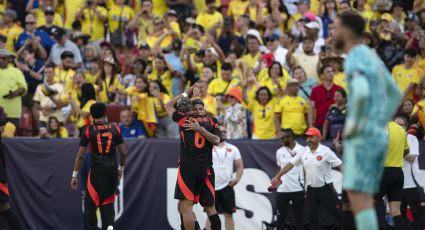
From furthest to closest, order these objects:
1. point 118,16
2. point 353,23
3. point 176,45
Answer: point 118,16
point 176,45
point 353,23

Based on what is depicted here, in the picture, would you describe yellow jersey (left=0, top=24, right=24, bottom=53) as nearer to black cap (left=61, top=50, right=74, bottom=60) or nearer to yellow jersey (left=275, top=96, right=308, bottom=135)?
black cap (left=61, top=50, right=74, bottom=60)

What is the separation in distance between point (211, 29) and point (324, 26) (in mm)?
2657

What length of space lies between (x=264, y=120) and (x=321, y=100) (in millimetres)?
1253

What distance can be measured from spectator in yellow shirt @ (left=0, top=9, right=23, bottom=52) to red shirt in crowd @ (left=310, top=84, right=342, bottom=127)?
787 cm

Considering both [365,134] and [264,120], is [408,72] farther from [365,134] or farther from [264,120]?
[365,134]

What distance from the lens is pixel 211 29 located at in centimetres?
2075

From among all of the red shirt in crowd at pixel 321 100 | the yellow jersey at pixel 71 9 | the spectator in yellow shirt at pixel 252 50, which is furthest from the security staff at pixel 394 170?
the yellow jersey at pixel 71 9

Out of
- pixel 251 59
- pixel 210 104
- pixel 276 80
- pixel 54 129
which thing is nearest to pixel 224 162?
pixel 210 104

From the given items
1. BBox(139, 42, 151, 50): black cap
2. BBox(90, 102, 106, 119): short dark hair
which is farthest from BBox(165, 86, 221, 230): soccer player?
BBox(139, 42, 151, 50): black cap

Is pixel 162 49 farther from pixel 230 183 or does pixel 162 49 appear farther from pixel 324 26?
pixel 230 183

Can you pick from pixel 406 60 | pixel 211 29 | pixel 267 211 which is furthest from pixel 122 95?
pixel 406 60

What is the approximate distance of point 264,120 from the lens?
17.3m

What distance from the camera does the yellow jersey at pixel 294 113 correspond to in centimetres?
1686

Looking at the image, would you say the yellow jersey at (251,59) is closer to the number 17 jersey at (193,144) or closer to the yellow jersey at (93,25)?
the yellow jersey at (93,25)
